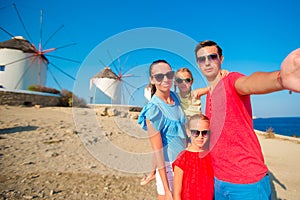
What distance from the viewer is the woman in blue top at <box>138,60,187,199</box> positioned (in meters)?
1.60

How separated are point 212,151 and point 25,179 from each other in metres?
4.39

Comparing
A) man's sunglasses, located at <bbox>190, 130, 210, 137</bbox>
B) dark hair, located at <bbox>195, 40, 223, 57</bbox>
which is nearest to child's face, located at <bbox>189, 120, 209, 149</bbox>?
man's sunglasses, located at <bbox>190, 130, 210, 137</bbox>

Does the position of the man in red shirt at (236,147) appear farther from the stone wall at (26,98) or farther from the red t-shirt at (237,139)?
the stone wall at (26,98)

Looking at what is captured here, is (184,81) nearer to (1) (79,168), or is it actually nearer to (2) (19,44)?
(1) (79,168)

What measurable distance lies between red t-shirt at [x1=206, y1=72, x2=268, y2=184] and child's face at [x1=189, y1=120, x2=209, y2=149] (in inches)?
10.5

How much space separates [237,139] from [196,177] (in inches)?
19.3

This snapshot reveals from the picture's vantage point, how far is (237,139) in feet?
4.29

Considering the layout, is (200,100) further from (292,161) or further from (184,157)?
(292,161)

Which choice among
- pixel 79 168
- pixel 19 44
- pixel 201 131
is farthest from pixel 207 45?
pixel 19 44

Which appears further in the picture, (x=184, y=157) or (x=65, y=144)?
(x=65, y=144)

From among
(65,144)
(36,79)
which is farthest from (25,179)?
(36,79)

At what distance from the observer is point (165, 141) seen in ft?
5.38

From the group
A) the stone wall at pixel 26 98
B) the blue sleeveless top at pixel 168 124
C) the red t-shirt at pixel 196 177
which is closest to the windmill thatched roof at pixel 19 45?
the stone wall at pixel 26 98

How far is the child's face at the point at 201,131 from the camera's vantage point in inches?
64.1
